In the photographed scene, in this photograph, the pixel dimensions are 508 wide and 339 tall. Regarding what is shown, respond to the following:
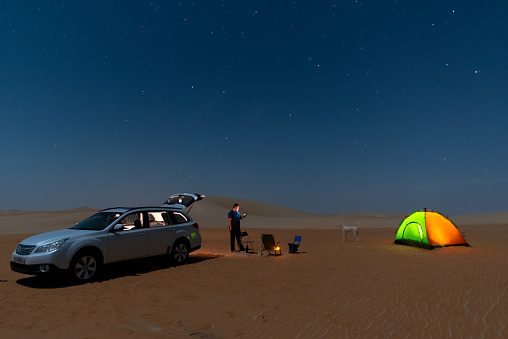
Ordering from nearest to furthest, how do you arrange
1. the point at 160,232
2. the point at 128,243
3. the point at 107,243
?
the point at 107,243 → the point at 128,243 → the point at 160,232

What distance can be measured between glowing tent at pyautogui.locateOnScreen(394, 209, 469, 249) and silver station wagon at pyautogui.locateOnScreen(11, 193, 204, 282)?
34.2 ft

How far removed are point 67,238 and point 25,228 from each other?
3609 cm

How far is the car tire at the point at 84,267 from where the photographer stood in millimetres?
8984

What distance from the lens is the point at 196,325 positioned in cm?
605

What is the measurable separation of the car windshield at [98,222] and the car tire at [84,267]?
0.90 m

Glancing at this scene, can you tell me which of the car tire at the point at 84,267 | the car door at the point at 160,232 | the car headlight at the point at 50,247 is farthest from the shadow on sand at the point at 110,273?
the car headlight at the point at 50,247

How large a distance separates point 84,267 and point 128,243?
1.36 meters

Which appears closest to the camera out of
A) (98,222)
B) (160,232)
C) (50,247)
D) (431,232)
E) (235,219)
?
(50,247)

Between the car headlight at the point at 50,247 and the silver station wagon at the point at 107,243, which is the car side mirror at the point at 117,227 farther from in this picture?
the car headlight at the point at 50,247

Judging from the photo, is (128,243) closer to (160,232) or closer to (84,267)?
(160,232)

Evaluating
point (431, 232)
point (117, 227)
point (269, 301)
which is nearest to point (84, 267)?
point (117, 227)

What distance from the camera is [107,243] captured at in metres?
9.70

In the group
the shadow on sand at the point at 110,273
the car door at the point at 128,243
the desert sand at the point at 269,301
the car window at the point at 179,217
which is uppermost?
the car window at the point at 179,217

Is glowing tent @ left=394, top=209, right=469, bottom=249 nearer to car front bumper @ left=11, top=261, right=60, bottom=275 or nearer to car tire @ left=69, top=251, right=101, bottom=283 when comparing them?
car tire @ left=69, top=251, right=101, bottom=283
